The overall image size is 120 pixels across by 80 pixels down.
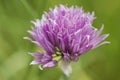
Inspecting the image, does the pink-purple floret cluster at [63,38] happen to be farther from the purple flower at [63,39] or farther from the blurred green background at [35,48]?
the blurred green background at [35,48]

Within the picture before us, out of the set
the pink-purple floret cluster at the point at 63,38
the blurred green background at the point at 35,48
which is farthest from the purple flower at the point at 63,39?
the blurred green background at the point at 35,48

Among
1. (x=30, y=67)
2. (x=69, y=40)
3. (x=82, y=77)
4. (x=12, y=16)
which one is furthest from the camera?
(x=12, y=16)

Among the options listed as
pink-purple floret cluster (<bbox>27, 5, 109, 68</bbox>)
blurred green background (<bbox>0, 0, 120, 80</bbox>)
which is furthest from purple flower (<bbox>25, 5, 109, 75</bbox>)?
blurred green background (<bbox>0, 0, 120, 80</bbox>)

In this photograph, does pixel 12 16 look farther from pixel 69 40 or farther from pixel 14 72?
pixel 69 40

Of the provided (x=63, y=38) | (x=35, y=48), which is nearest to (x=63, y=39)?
(x=63, y=38)

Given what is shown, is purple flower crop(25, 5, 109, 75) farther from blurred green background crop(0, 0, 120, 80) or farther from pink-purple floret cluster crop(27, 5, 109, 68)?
blurred green background crop(0, 0, 120, 80)

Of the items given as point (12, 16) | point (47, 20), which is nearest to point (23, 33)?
point (12, 16)
